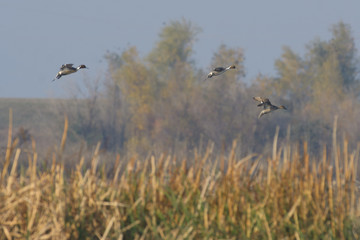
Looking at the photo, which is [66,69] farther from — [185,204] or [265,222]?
[265,222]

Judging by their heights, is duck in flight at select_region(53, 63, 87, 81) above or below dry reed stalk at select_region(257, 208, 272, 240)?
above

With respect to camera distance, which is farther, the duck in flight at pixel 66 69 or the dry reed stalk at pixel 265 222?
the duck in flight at pixel 66 69

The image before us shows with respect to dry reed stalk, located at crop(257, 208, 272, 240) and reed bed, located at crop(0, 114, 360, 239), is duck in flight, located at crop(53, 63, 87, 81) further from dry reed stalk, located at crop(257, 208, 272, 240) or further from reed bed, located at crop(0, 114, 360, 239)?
dry reed stalk, located at crop(257, 208, 272, 240)

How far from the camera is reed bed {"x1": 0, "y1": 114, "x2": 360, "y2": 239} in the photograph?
591 cm

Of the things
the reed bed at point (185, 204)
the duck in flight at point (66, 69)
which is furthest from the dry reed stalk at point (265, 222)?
the duck in flight at point (66, 69)

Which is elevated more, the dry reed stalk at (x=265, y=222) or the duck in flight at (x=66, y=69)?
the duck in flight at (x=66, y=69)

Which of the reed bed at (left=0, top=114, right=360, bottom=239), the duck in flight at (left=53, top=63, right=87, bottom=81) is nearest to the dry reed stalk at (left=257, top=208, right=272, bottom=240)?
the reed bed at (left=0, top=114, right=360, bottom=239)

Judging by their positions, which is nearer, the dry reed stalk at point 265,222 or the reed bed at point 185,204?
the dry reed stalk at point 265,222

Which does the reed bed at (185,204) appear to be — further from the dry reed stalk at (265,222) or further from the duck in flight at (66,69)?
the duck in flight at (66,69)

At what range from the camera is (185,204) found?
20.5ft

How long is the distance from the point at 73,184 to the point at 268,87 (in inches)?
2301

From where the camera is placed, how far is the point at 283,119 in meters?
61.2

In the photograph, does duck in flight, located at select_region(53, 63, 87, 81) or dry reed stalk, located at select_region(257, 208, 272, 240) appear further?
duck in flight, located at select_region(53, 63, 87, 81)

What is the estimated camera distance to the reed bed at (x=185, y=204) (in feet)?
19.4
